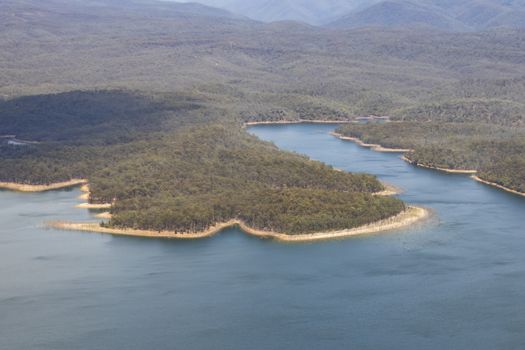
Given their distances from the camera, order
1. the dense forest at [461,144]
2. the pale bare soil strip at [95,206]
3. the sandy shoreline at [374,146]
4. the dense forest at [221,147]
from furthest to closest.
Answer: the sandy shoreline at [374,146] → the dense forest at [461,144] → the pale bare soil strip at [95,206] → the dense forest at [221,147]

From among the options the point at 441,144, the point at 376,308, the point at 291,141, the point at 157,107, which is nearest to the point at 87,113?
the point at 157,107

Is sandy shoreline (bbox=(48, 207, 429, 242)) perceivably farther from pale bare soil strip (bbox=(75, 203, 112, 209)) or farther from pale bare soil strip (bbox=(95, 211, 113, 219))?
pale bare soil strip (bbox=(75, 203, 112, 209))

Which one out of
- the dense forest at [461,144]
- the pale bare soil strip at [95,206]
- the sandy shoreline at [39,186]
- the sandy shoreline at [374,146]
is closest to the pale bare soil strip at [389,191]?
the dense forest at [461,144]

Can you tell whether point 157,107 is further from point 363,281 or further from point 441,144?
point 363,281

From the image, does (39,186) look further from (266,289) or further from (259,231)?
(266,289)

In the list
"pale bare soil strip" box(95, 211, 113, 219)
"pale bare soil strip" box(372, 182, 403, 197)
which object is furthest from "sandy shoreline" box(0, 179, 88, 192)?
"pale bare soil strip" box(372, 182, 403, 197)

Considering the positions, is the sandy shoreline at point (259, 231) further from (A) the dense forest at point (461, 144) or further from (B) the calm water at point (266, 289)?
(A) the dense forest at point (461, 144)
